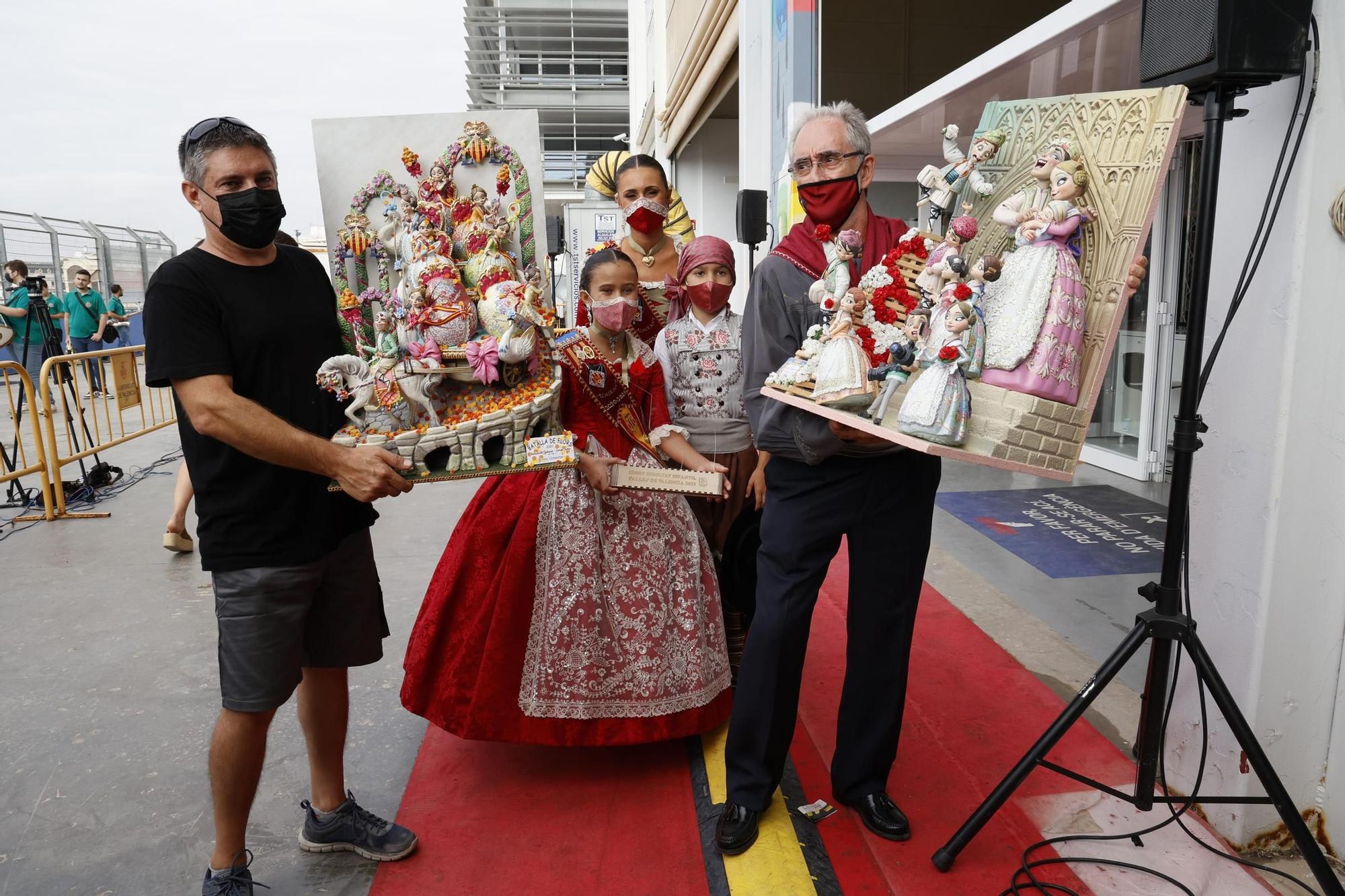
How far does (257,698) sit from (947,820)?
1.95 m

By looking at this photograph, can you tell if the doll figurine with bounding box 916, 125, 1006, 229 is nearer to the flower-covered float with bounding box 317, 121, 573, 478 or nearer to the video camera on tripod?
the flower-covered float with bounding box 317, 121, 573, 478

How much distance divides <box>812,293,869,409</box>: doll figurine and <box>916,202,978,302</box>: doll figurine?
18 cm

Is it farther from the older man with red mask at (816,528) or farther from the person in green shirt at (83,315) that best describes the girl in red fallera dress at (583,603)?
the person in green shirt at (83,315)

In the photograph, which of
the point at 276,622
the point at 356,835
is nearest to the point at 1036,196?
the point at 276,622

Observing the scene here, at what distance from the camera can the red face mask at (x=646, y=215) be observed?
11.8 feet

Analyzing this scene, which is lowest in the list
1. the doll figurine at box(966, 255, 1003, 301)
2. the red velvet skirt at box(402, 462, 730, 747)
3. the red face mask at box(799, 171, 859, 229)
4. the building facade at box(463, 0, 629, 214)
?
the red velvet skirt at box(402, 462, 730, 747)

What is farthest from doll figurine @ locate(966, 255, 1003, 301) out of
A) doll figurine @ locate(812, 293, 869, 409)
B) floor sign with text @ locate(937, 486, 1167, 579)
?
floor sign with text @ locate(937, 486, 1167, 579)

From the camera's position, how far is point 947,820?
8.43ft

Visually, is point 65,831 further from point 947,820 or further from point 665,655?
point 947,820

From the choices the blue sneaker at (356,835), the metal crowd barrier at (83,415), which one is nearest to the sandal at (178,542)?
the metal crowd barrier at (83,415)

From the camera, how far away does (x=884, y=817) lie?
8.21 ft

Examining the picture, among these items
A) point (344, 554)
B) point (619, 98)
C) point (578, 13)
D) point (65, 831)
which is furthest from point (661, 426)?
point (619, 98)

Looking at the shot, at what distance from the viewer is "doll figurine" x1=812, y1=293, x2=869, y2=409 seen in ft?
6.70

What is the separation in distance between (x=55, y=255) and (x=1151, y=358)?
16.1m
